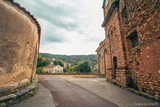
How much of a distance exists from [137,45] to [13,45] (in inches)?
273

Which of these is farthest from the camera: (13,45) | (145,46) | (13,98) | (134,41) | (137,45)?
(134,41)

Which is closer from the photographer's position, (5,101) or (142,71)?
(5,101)

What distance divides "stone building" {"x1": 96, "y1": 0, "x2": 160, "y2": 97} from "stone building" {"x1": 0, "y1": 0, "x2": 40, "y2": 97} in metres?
5.98

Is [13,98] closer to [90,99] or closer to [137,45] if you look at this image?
[90,99]

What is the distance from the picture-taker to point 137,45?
24.2 feet

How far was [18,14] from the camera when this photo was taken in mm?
5066

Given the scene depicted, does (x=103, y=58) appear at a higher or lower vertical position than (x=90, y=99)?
higher

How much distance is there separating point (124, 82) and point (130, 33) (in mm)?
3307

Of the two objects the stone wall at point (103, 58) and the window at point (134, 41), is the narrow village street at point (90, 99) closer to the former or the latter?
the window at point (134, 41)

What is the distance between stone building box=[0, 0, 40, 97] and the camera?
4.33 metres

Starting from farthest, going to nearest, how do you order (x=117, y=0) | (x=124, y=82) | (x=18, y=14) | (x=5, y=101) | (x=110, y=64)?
(x=110, y=64) → (x=117, y=0) → (x=124, y=82) → (x=18, y=14) → (x=5, y=101)

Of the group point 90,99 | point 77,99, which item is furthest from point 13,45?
point 90,99

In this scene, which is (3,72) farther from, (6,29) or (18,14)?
(18,14)

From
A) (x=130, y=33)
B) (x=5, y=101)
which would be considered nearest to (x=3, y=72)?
(x=5, y=101)
